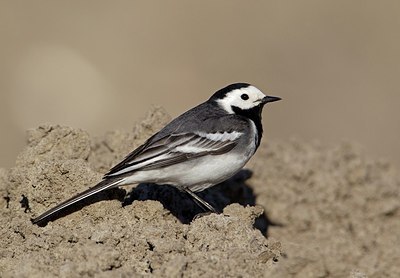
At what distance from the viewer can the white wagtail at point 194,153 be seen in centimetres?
859

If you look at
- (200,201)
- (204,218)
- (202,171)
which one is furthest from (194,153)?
(204,218)

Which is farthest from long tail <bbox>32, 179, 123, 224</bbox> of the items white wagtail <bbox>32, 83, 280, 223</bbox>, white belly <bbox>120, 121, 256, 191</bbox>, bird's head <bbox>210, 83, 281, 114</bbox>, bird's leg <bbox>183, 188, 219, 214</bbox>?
bird's head <bbox>210, 83, 281, 114</bbox>

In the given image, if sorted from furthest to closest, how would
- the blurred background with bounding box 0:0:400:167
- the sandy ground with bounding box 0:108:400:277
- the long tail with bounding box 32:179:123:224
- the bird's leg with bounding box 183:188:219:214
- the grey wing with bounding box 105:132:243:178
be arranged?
the blurred background with bounding box 0:0:400:167 → the bird's leg with bounding box 183:188:219:214 → the grey wing with bounding box 105:132:243:178 → the long tail with bounding box 32:179:123:224 → the sandy ground with bounding box 0:108:400:277

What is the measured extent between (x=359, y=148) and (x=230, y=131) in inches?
114

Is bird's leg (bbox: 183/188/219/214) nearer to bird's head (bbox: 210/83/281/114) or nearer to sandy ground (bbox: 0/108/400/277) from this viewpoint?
sandy ground (bbox: 0/108/400/277)

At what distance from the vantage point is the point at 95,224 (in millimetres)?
8078

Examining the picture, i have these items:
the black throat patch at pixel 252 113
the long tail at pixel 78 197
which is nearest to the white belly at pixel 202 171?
the long tail at pixel 78 197

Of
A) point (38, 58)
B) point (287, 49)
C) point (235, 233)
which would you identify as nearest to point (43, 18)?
point (38, 58)

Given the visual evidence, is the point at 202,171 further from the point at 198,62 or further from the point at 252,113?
the point at 198,62

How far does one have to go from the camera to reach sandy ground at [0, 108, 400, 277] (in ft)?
22.9

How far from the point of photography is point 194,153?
8922 millimetres

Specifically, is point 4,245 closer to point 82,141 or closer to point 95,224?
point 95,224

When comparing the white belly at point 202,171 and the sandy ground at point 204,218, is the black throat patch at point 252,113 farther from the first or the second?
the sandy ground at point 204,218

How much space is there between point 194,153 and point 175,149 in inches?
7.9
